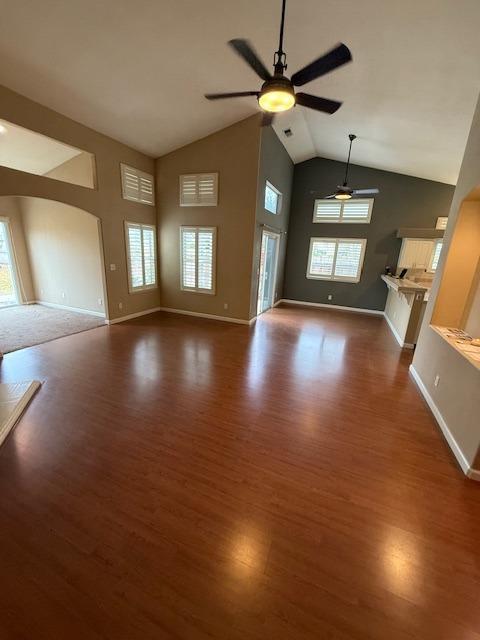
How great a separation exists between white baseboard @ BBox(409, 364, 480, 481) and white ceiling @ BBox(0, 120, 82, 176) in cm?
638

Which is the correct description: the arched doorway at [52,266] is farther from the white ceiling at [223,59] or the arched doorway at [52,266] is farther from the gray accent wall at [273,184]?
the gray accent wall at [273,184]

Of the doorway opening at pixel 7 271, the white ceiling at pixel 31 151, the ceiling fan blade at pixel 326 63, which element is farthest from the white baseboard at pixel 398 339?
the doorway opening at pixel 7 271

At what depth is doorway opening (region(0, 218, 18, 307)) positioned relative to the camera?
6273mm

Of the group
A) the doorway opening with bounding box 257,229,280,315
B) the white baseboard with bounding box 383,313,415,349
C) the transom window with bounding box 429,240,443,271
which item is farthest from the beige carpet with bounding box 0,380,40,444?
the transom window with bounding box 429,240,443,271

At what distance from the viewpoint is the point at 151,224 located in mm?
6125

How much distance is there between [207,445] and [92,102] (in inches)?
198

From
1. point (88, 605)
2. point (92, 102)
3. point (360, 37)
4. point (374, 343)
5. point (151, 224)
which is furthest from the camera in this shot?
point (151, 224)

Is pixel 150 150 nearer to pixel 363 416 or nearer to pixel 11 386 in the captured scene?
pixel 11 386

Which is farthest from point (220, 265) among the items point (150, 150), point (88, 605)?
point (88, 605)

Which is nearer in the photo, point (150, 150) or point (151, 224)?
point (150, 150)

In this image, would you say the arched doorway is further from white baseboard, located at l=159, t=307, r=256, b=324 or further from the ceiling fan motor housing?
the ceiling fan motor housing

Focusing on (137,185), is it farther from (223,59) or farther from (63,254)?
(223,59)

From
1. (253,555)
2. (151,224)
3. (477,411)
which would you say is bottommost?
(253,555)

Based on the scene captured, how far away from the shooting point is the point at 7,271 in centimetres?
644
